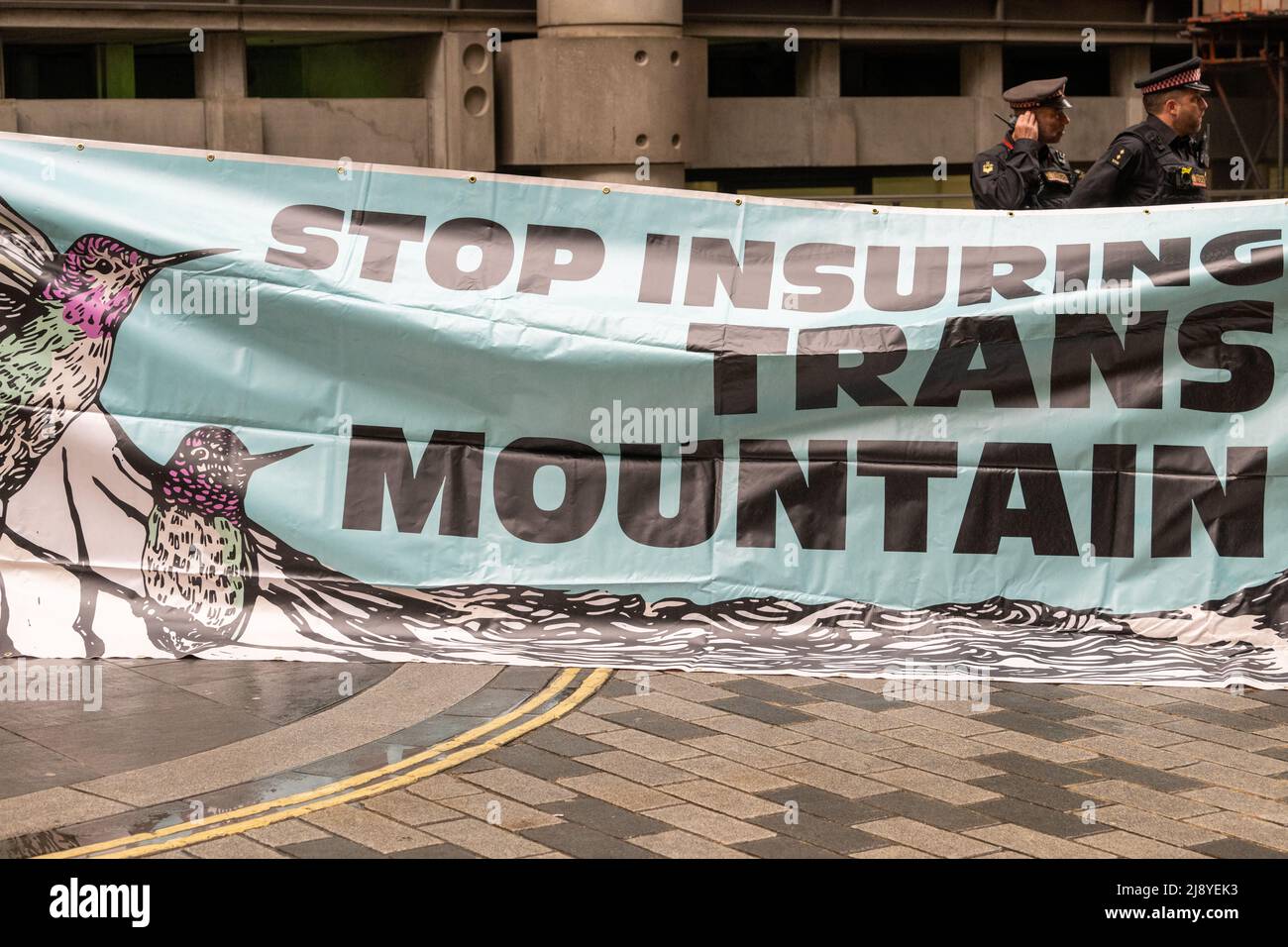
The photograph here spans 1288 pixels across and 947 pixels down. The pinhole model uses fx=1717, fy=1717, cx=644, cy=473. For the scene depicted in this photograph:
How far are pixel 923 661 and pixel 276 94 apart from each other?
13550mm

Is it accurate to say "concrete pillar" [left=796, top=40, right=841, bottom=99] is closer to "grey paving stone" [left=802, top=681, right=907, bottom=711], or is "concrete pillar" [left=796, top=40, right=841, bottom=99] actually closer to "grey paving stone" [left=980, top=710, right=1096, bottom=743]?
"grey paving stone" [left=802, top=681, right=907, bottom=711]

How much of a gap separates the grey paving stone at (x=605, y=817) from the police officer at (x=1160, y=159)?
4.59 metres

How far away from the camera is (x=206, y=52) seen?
17.9 m

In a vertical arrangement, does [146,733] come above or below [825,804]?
above

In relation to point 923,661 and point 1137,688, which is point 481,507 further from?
point 1137,688

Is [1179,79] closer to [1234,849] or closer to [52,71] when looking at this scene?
[1234,849]

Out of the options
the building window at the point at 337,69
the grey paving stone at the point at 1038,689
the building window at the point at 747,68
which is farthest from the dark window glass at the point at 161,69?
the grey paving stone at the point at 1038,689

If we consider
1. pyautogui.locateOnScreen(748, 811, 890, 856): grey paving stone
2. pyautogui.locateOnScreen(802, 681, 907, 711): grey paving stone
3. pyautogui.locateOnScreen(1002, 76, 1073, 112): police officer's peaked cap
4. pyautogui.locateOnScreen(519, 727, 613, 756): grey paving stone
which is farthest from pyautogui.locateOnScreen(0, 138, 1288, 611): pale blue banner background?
pyautogui.locateOnScreen(748, 811, 890, 856): grey paving stone

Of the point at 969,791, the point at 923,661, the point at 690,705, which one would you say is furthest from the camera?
the point at 923,661

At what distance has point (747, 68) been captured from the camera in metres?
20.6

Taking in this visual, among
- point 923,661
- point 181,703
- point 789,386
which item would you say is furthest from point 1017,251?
point 181,703

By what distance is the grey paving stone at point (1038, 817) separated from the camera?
5211 millimetres

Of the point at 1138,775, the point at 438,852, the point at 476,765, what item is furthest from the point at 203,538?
the point at 1138,775

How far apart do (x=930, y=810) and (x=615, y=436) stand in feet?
8.52
